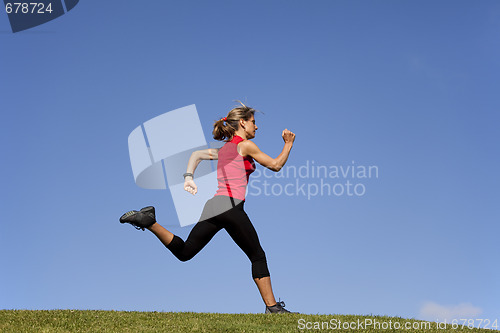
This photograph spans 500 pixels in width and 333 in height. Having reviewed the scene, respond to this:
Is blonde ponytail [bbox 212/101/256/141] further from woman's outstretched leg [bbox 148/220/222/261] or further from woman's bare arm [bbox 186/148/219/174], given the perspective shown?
woman's outstretched leg [bbox 148/220/222/261]

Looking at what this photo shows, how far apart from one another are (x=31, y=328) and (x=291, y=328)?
11.6ft

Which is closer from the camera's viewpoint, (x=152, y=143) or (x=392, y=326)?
(x=392, y=326)

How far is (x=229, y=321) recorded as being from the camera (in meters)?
7.44

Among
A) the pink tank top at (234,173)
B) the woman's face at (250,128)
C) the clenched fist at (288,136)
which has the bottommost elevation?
the pink tank top at (234,173)

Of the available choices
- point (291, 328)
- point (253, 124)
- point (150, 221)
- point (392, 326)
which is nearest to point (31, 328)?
point (150, 221)

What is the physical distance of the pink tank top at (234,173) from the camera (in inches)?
313

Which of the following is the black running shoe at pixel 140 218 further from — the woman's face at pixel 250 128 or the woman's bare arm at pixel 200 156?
the woman's face at pixel 250 128

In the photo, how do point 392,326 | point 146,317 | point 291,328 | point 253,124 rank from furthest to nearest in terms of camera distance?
1. point 253,124
2. point 146,317
3. point 392,326
4. point 291,328

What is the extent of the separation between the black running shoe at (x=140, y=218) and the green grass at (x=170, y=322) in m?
1.41

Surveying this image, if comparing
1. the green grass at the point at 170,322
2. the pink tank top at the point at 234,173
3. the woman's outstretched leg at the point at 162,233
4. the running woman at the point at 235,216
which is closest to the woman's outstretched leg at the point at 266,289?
the running woman at the point at 235,216

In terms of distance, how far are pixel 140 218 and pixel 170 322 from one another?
5.10 ft

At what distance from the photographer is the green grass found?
272 inches

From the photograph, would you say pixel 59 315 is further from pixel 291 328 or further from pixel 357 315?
pixel 357 315

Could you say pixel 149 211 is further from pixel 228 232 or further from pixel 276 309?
pixel 276 309
